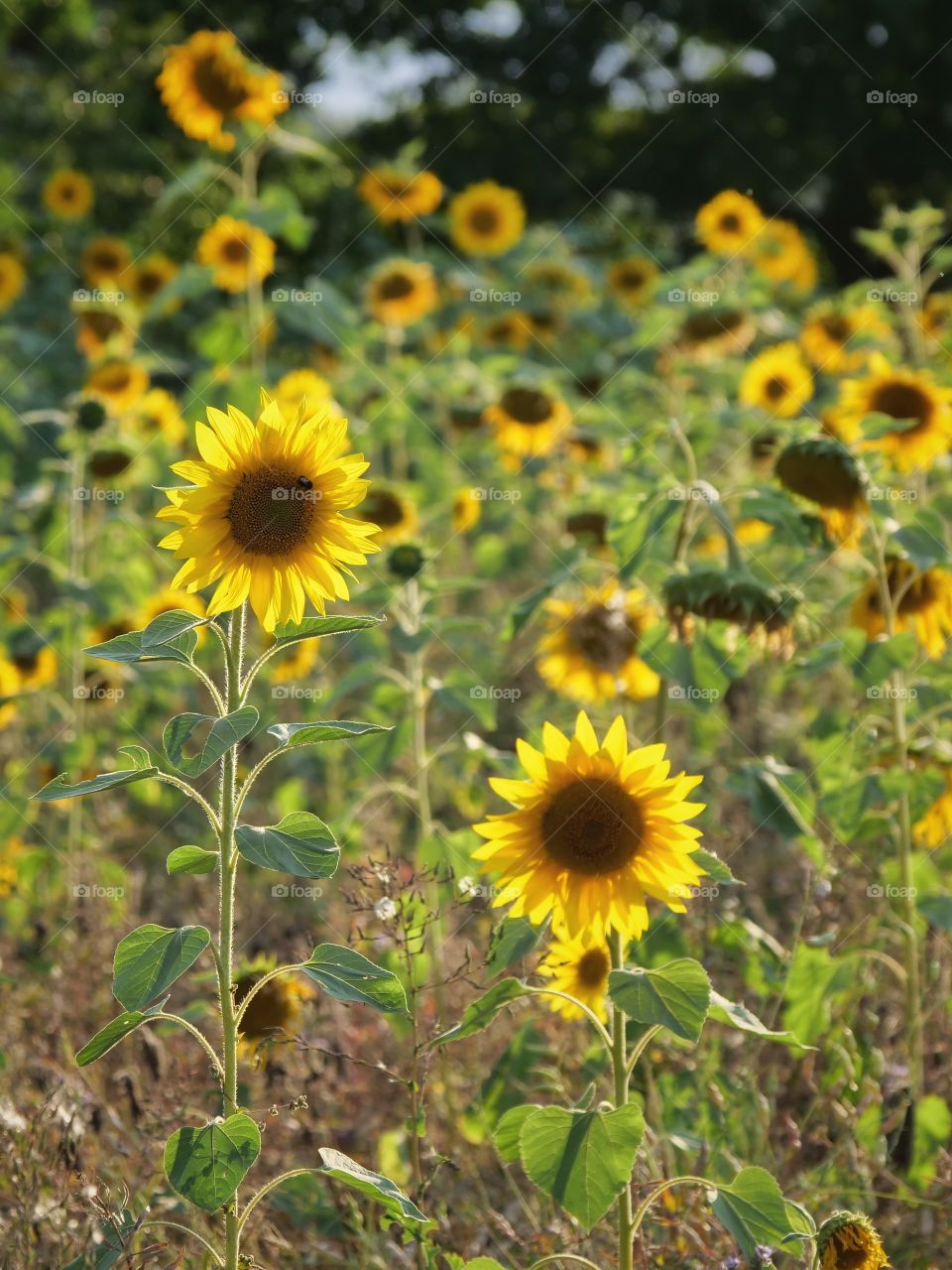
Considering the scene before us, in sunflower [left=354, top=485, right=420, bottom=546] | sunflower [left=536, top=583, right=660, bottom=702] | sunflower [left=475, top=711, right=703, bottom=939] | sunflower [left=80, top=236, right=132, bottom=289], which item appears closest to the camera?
sunflower [left=475, top=711, right=703, bottom=939]

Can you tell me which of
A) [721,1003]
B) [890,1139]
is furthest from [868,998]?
[721,1003]

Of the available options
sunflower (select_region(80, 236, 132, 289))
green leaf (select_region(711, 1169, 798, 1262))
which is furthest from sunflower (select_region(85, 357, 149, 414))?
green leaf (select_region(711, 1169, 798, 1262))

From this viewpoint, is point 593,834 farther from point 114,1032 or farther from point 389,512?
point 389,512

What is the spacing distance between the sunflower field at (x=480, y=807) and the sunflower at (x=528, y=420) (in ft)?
0.06

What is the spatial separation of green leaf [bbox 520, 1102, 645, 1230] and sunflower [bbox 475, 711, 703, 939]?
0.24 metres

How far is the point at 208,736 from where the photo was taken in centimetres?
147

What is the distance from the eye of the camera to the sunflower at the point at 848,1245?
1639 millimetres

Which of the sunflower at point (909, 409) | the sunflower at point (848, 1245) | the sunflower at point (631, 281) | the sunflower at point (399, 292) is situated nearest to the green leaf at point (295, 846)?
the sunflower at point (848, 1245)

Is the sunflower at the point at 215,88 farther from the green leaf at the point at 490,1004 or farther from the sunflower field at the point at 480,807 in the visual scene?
the green leaf at the point at 490,1004

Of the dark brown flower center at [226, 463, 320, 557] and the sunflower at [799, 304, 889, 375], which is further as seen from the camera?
the sunflower at [799, 304, 889, 375]

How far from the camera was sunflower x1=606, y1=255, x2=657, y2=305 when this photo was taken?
7.21m

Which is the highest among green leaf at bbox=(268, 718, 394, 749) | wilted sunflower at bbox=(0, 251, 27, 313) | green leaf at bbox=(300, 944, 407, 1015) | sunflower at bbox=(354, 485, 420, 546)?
green leaf at bbox=(268, 718, 394, 749)

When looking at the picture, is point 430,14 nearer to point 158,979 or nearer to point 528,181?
point 528,181

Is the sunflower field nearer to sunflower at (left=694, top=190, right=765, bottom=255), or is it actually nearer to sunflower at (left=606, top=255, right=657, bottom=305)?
sunflower at (left=694, top=190, right=765, bottom=255)
